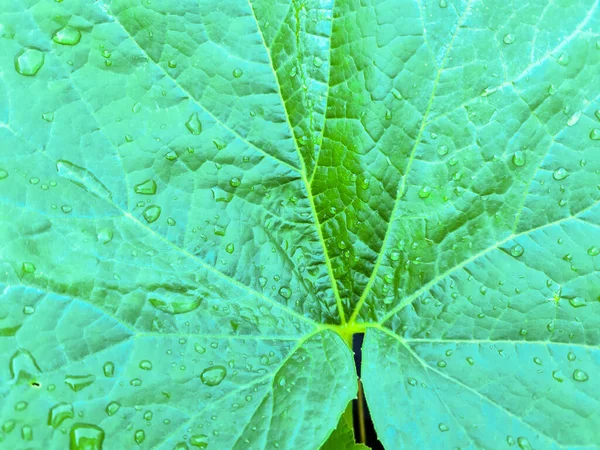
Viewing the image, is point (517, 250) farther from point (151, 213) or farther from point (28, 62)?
point (28, 62)

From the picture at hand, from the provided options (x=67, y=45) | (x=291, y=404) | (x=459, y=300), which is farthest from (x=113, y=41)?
(x=459, y=300)

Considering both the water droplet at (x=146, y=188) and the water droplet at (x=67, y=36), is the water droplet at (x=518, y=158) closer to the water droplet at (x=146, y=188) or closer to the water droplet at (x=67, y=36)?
the water droplet at (x=146, y=188)

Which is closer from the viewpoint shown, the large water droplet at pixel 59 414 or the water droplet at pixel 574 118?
the large water droplet at pixel 59 414

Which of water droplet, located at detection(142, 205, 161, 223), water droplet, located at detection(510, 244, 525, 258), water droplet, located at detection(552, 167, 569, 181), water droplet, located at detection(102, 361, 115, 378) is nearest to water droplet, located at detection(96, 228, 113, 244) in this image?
water droplet, located at detection(142, 205, 161, 223)

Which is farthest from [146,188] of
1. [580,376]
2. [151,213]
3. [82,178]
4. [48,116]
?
[580,376]

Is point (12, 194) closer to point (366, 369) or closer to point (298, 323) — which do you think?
point (298, 323)

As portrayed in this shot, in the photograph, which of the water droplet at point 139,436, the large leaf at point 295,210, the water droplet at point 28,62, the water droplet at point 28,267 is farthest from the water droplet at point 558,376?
the water droplet at point 28,62

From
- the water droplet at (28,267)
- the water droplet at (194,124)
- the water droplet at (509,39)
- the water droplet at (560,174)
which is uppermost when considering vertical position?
the water droplet at (509,39)

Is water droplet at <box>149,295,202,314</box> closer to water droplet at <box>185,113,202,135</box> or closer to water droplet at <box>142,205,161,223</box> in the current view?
water droplet at <box>142,205,161,223</box>
